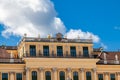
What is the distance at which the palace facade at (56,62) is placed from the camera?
72.8 meters

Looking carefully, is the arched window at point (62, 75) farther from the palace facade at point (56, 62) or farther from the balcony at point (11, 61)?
the balcony at point (11, 61)

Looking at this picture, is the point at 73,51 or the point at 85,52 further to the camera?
the point at 85,52

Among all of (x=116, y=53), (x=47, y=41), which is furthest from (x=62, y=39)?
(x=116, y=53)

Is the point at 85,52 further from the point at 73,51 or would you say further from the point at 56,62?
the point at 56,62

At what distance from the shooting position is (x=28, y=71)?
72500mm

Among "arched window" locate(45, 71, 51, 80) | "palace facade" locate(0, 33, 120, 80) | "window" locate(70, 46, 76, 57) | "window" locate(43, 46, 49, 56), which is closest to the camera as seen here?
"palace facade" locate(0, 33, 120, 80)

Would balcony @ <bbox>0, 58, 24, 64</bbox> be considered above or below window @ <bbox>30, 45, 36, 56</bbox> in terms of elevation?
below

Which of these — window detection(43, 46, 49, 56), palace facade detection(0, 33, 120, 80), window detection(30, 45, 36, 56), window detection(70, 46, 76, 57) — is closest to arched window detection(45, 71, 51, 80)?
palace facade detection(0, 33, 120, 80)

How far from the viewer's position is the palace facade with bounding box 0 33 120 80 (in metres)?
72.8

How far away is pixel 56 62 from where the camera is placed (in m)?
73.8

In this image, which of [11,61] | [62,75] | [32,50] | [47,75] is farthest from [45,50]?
[11,61]

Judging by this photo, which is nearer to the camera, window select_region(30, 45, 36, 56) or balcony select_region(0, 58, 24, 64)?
balcony select_region(0, 58, 24, 64)

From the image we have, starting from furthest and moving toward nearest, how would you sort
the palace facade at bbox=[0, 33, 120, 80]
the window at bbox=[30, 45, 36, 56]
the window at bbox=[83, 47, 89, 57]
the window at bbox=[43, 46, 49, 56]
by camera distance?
1. the window at bbox=[83, 47, 89, 57]
2. the window at bbox=[43, 46, 49, 56]
3. the window at bbox=[30, 45, 36, 56]
4. the palace facade at bbox=[0, 33, 120, 80]

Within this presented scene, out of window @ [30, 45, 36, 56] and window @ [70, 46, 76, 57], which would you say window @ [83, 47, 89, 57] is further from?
window @ [30, 45, 36, 56]
